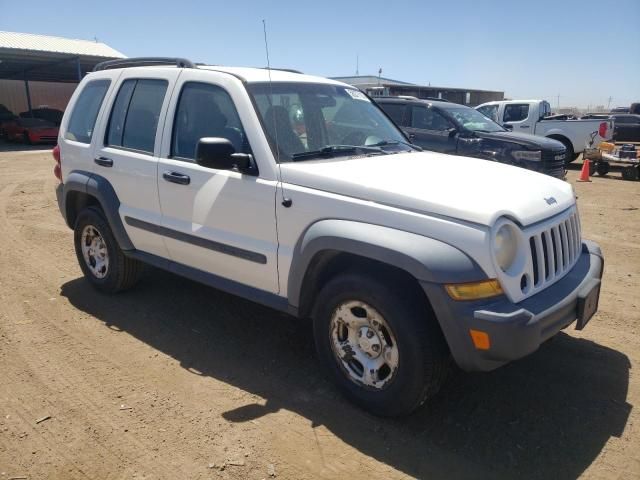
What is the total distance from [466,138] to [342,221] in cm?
698

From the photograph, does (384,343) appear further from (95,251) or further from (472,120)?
(472,120)

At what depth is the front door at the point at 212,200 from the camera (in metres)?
3.47

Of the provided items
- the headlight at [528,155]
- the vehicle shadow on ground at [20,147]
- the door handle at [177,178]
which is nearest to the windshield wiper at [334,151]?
the door handle at [177,178]

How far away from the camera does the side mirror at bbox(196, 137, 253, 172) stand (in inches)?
128

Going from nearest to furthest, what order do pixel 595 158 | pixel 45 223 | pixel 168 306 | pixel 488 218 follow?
pixel 488 218, pixel 168 306, pixel 45 223, pixel 595 158

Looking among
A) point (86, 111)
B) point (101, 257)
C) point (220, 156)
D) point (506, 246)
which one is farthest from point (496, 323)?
point (86, 111)

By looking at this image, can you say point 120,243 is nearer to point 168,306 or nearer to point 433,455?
point 168,306

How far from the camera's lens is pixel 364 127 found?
4.22 meters

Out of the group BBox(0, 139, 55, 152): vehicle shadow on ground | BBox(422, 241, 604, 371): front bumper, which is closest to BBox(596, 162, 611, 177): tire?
BBox(422, 241, 604, 371): front bumper

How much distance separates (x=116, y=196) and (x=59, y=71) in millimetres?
31048

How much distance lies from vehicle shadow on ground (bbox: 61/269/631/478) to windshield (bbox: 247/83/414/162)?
1529 mm

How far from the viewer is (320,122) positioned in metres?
3.92

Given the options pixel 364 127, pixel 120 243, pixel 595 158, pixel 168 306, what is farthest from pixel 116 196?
pixel 595 158

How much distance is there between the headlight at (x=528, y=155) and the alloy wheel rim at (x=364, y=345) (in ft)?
23.8
